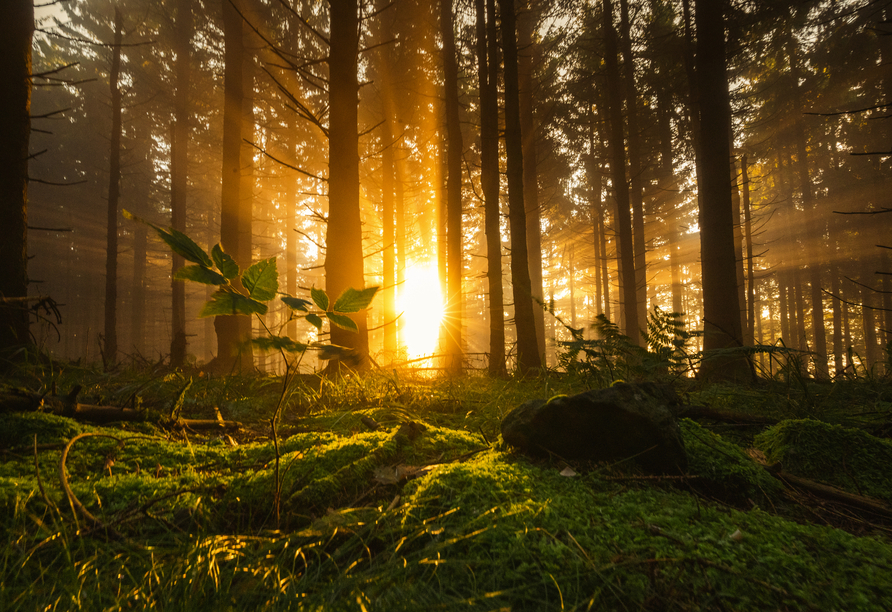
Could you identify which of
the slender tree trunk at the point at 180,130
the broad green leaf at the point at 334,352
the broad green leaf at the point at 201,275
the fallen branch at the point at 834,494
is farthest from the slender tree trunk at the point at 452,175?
the slender tree trunk at the point at 180,130

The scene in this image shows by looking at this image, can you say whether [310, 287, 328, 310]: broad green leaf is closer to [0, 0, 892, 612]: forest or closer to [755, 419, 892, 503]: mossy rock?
[0, 0, 892, 612]: forest

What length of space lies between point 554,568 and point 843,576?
0.64 metres

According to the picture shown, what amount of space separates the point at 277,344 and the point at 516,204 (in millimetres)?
5446

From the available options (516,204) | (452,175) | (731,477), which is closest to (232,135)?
(452,175)

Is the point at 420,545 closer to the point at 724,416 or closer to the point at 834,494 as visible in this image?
the point at 834,494

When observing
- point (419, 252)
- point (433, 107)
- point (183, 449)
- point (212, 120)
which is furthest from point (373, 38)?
point (183, 449)

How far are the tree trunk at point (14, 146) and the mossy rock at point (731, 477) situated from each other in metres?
5.97

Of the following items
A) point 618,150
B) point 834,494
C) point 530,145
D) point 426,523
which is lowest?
point 834,494

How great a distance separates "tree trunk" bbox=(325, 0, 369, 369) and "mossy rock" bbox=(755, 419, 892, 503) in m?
3.86

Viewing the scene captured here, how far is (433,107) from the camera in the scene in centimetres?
1454

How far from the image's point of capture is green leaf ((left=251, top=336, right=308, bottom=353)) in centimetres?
108

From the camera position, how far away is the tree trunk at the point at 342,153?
14.9 feet

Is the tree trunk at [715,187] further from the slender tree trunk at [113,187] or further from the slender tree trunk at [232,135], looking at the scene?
the slender tree trunk at [113,187]

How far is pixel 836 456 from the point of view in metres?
1.62
